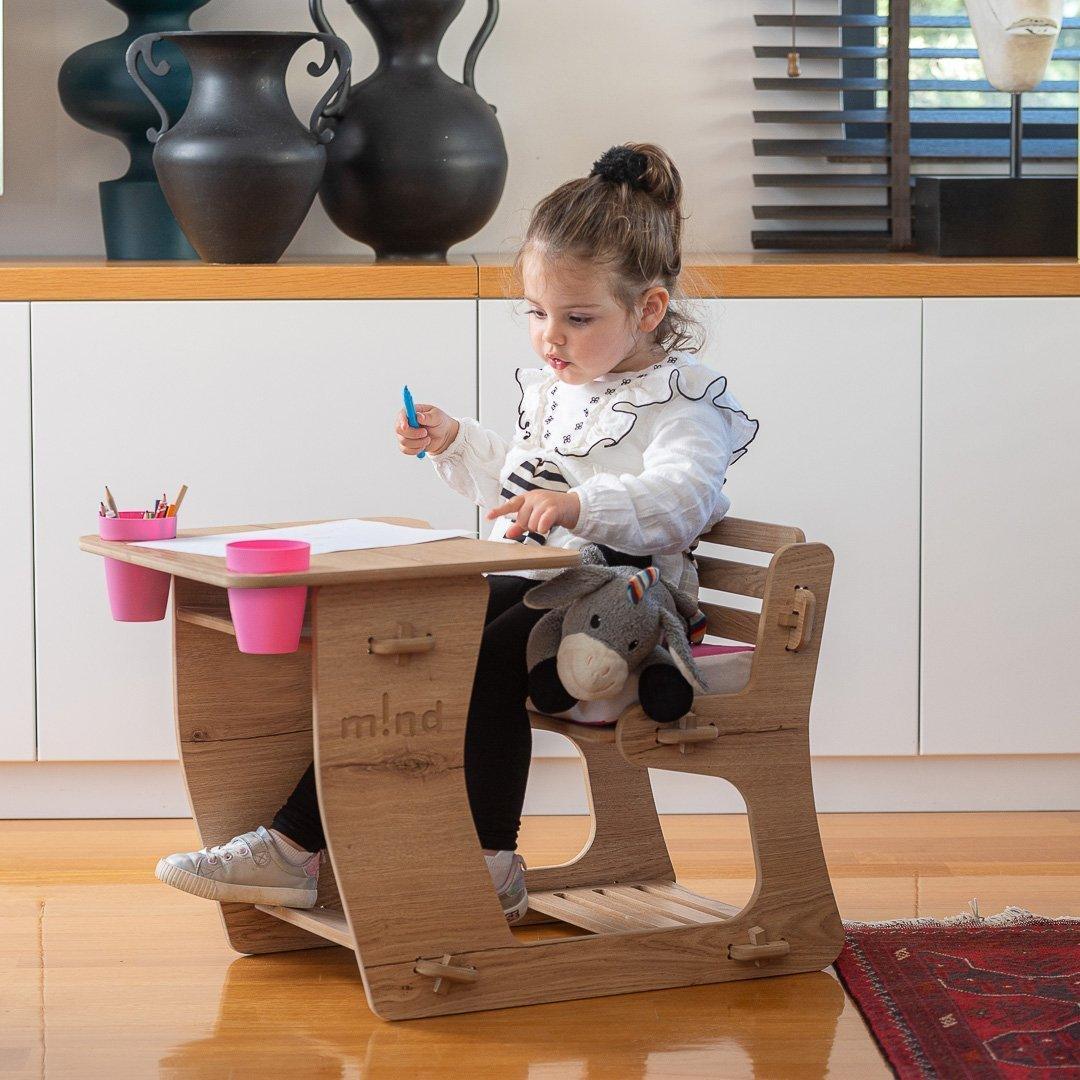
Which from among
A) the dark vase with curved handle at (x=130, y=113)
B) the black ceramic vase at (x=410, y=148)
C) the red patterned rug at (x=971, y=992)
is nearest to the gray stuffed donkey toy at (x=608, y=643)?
the red patterned rug at (x=971, y=992)

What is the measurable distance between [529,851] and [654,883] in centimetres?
28

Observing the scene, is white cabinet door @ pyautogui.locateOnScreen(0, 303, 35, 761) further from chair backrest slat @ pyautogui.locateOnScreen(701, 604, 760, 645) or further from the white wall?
chair backrest slat @ pyautogui.locateOnScreen(701, 604, 760, 645)

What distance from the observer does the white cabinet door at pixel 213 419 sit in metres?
2.34

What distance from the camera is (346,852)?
5.12ft

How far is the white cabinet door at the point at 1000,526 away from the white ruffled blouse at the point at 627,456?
23.9 inches

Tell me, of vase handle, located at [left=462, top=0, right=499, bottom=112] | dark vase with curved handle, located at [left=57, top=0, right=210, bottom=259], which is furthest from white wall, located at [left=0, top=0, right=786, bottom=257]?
vase handle, located at [left=462, top=0, right=499, bottom=112]

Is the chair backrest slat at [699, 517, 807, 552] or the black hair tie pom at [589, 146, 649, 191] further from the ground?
the black hair tie pom at [589, 146, 649, 191]

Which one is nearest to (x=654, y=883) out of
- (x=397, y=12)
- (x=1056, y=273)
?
(x=1056, y=273)

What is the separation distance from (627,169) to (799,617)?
52cm

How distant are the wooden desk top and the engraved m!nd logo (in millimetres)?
132

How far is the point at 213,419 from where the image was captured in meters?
2.36

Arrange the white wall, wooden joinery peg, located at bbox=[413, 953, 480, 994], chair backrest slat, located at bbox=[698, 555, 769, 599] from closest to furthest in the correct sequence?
wooden joinery peg, located at bbox=[413, 953, 480, 994] < chair backrest slat, located at bbox=[698, 555, 769, 599] < the white wall

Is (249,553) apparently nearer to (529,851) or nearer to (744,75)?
(529,851)

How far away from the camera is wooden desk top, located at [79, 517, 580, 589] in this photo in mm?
1468
